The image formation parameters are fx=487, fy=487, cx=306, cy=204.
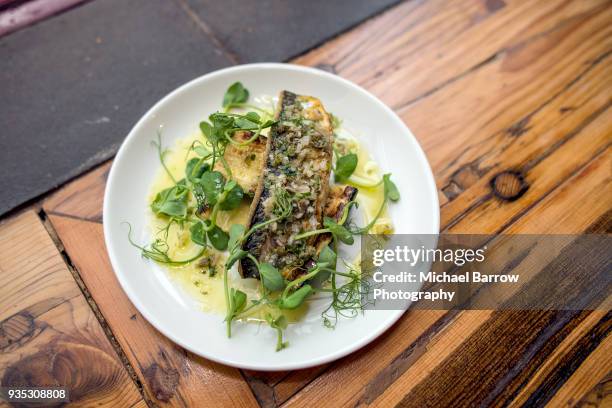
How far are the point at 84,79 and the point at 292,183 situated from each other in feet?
4.02

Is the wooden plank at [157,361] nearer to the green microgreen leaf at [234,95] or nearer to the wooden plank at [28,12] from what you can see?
the green microgreen leaf at [234,95]

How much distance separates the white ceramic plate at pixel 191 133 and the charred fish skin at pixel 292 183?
205 mm

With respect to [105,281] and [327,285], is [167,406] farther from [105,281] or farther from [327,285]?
[327,285]

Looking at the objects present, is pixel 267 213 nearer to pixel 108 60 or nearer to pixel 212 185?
pixel 212 185

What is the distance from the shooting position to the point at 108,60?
7.70 ft

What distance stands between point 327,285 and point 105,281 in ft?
2.78

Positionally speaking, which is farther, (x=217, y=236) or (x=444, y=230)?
(x=444, y=230)

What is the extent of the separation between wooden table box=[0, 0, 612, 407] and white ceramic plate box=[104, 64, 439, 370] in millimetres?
122

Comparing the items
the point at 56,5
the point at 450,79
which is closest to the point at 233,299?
the point at 450,79

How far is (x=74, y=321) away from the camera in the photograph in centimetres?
179

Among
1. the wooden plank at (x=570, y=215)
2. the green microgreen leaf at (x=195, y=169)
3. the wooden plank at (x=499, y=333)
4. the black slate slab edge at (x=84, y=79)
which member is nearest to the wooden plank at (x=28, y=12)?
the black slate slab edge at (x=84, y=79)

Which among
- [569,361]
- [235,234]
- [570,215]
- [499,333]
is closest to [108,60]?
[235,234]

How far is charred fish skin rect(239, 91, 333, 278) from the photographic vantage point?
1.71 metres

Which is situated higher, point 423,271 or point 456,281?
point 423,271
